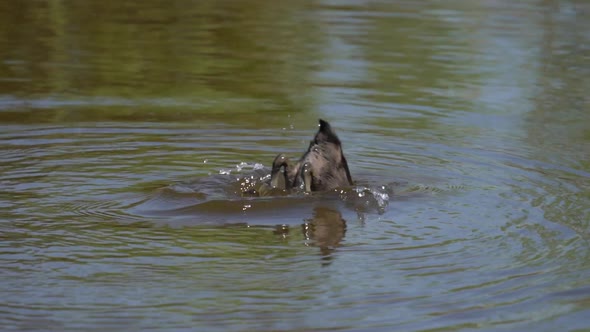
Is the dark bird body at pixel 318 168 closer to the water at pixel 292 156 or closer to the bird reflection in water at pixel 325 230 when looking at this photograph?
the water at pixel 292 156

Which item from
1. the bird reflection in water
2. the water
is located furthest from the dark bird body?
the bird reflection in water

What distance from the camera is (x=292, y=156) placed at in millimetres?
8484

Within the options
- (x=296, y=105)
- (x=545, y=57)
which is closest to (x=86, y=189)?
(x=296, y=105)

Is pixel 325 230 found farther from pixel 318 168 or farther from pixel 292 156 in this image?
pixel 292 156

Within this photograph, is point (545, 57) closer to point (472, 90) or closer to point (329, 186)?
point (472, 90)

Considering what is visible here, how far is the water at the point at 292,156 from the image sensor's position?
17.4ft

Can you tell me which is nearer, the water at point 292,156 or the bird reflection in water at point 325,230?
the water at point 292,156

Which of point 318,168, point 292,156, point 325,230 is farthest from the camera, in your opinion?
point 292,156

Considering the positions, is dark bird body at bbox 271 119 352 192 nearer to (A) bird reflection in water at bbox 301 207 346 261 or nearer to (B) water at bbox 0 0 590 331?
(B) water at bbox 0 0 590 331

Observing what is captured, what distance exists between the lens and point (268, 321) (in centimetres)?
501

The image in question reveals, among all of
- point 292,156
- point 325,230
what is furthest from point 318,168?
point 292,156

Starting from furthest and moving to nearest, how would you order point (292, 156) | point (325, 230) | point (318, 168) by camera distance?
1. point (292, 156)
2. point (318, 168)
3. point (325, 230)

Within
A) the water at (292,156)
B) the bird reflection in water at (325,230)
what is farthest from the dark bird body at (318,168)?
the bird reflection in water at (325,230)

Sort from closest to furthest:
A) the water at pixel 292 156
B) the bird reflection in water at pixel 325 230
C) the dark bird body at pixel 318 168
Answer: the water at pixel 292 156
the bird reflection in water at pixel 325 230
the dark bird body at pixel 318 168
